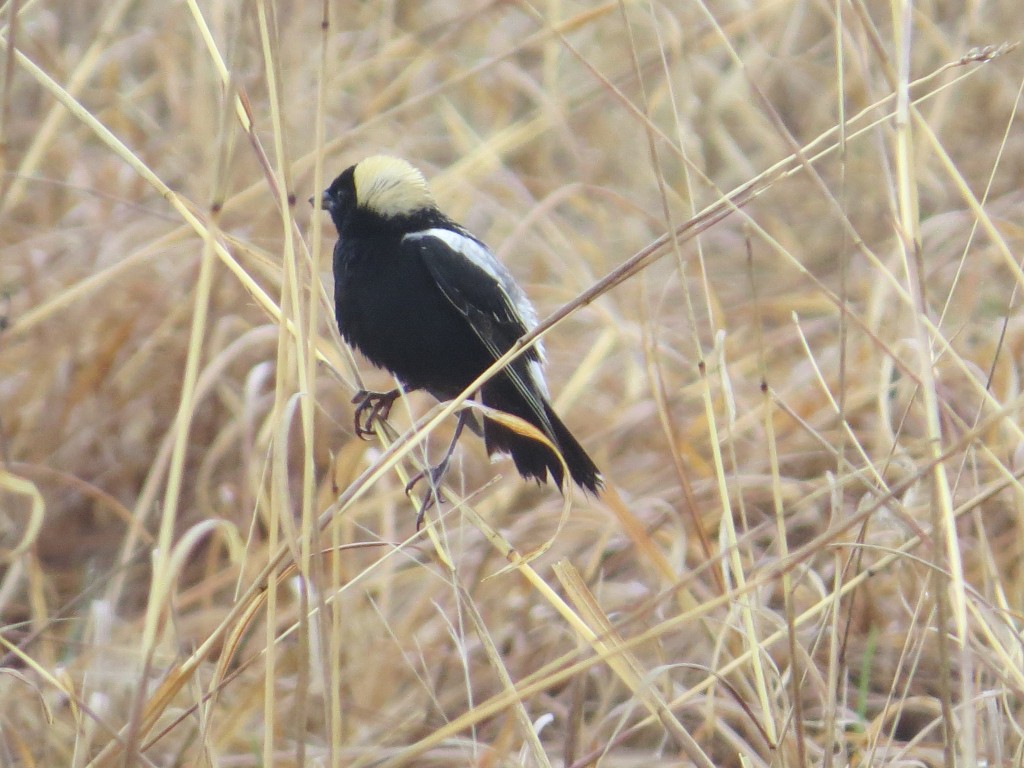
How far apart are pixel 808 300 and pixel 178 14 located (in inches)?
111

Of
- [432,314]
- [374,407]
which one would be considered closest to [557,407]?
[374,407]

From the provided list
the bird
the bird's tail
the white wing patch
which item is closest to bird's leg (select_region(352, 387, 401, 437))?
the bird

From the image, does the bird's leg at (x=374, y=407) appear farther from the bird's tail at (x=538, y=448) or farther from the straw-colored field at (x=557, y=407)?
the bird's tail at (x=538, y=448)

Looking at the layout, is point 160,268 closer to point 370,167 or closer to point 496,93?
point 370,167

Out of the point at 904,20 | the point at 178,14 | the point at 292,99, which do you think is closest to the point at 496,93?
the point at 292,99

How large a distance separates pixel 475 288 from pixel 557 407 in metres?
0.87

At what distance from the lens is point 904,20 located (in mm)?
1488

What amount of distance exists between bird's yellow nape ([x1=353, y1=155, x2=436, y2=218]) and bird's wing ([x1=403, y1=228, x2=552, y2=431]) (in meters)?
0.13

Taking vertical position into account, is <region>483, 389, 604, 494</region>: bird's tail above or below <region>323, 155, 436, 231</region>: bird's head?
below

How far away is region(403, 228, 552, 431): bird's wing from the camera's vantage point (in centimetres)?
271

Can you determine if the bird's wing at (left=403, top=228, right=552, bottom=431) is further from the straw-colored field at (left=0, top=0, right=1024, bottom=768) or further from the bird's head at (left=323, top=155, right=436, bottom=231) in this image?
the straw-colored field at (left=0, top=0, right=1024, bottom=768)

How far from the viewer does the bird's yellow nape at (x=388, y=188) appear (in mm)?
2900

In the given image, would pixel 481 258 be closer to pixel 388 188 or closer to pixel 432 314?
pixel 432 314

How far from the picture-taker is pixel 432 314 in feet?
8.87
